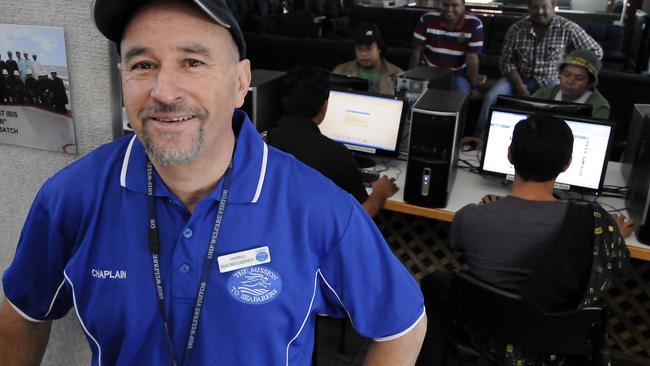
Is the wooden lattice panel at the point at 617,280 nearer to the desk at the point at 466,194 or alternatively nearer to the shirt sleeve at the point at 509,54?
the desk at the point at 466,194

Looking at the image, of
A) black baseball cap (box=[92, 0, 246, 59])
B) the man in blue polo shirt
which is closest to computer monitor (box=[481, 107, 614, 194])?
the man in blue polo shirt

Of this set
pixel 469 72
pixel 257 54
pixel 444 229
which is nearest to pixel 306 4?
pixel 257 54

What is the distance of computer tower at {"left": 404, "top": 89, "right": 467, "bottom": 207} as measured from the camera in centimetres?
244

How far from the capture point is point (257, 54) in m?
6.48

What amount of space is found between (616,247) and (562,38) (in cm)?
346

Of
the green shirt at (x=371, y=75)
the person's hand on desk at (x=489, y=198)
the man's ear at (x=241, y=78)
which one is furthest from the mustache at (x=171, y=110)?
the green shirt at (x=371, y=75)

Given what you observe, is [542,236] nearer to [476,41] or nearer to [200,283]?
[200,283]

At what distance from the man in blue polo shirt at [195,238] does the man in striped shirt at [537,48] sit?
3926mm

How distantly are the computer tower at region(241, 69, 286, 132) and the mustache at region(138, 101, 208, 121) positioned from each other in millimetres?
1868

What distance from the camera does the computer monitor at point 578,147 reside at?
258 centimetres

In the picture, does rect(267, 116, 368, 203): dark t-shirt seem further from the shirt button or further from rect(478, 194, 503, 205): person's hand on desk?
the shirt button

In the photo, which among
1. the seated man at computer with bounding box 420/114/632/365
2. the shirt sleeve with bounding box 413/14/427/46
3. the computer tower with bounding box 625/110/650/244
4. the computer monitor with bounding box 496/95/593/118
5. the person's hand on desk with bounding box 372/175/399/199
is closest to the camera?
the seated man at computer with bounding box 420/114/632/365

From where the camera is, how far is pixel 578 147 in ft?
8.57

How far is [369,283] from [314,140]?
1382mm
